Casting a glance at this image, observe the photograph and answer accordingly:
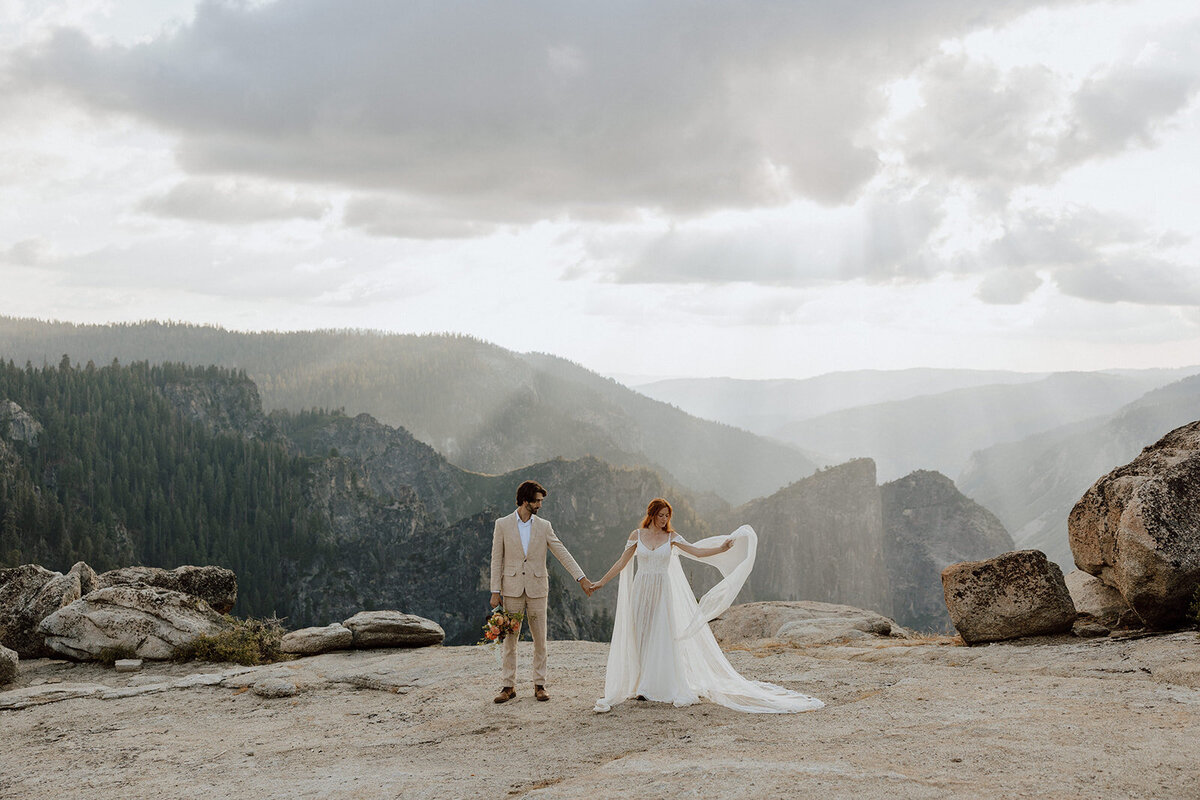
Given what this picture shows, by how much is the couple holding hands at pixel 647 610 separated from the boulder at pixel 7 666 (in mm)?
10771

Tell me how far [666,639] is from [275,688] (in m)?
7.44

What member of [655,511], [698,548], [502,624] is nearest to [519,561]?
[502,624]

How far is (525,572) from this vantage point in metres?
13.1

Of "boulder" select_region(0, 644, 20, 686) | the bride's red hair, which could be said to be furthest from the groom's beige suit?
"boulder" select_region(0, 644, 20, 686)

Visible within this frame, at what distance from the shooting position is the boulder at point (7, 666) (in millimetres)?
17016

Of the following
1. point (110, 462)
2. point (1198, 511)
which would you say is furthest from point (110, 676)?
point (110, 462)

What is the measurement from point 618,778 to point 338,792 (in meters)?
2.99

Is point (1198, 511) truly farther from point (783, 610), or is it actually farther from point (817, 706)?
point (783, 610)

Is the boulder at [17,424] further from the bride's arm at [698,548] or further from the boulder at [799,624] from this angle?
the bride's arm at [698,548]

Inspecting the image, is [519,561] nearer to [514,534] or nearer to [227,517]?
[514,534]

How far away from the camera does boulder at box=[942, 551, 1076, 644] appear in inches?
595

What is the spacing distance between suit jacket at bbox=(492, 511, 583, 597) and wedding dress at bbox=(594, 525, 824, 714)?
98 cm

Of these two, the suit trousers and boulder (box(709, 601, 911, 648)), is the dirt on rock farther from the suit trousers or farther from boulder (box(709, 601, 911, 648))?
boulder (box(709, 601, 911, 648))

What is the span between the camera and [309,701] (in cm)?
1488
